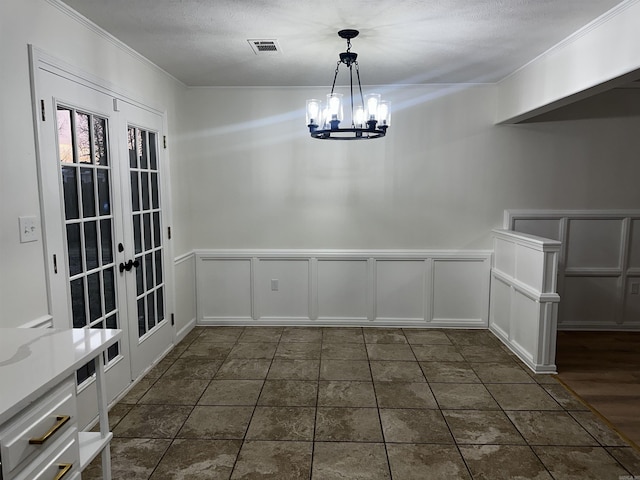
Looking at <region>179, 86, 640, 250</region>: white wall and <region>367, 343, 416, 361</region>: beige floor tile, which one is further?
<region>179, 86, 640, 250</region>: white wall

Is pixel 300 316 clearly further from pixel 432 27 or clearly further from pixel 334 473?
pixel 432 27

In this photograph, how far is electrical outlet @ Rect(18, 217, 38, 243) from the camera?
6.83 ft

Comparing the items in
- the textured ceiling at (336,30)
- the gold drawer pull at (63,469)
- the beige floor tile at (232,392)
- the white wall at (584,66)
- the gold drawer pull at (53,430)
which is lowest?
the beige floor tile at (232,392)

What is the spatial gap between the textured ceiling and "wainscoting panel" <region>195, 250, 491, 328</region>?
1839 millimetres

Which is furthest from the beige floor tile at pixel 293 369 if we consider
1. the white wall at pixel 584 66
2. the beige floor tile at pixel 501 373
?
the white wall at pixel 584 66

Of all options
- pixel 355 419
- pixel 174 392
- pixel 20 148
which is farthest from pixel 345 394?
pixel 20 148

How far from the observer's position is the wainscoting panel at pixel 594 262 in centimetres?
437

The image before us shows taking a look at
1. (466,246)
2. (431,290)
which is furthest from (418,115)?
(431,290)

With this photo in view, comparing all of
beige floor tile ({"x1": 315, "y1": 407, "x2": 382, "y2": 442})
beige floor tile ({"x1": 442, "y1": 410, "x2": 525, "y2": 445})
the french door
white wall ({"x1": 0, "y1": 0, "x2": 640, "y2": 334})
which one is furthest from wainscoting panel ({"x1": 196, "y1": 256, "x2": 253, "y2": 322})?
beige floor tile ({"x1": 442, "y1": 410, "x2": 525, "y2": 445})

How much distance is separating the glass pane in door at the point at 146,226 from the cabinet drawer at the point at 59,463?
6.20 feet

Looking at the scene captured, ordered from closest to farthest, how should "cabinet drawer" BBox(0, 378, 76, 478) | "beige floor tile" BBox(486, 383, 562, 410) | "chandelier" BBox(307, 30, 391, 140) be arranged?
"cabinet drawer" BBox(0, 378, 76, 478)
"chandelier" BBox(307, 30, 391, 140)
"beige floor tile" BBox(486, 383, 562, 410)

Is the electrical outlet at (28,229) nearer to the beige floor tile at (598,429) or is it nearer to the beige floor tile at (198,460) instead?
Answer: the beige floor tile at (198,460)

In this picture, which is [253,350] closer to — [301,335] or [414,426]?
[301,335]

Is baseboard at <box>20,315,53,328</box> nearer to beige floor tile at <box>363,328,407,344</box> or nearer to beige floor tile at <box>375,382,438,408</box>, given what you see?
beige floor tile at <box>375,382,438,408</box>
